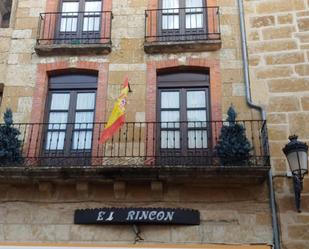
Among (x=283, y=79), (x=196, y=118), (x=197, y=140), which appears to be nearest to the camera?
(x=197, y=140)

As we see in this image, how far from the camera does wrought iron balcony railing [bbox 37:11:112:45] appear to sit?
10.7 metres

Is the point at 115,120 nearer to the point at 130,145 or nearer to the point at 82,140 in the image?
the point at 130,145

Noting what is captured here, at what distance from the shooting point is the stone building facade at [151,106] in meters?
8.51

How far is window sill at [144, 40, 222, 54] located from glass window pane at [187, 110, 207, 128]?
1.43 meters

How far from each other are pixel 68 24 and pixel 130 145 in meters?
3.53

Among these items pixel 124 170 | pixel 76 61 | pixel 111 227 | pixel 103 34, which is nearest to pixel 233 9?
pixel 103 34

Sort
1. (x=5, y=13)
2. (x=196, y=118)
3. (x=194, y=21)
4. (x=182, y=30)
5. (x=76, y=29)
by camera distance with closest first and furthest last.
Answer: (x=196, y=118) < (x=182, y=30) < (x=194, y=21) < (x=76, y=29) < (x=5, y=13)

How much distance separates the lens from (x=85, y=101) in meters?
10.2

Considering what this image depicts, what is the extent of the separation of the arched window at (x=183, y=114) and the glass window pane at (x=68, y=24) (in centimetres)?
241

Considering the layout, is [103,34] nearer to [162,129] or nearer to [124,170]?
[162,129]

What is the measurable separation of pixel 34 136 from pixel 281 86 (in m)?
5.13

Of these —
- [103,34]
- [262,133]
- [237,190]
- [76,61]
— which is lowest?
[237,190]

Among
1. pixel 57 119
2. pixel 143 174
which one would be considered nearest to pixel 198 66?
pixel 143 174

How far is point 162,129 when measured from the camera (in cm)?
970
